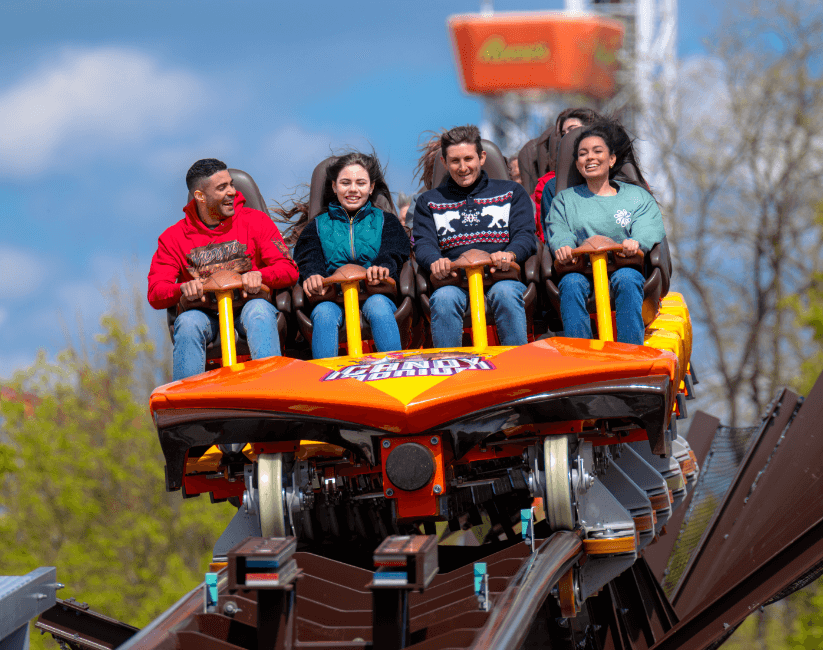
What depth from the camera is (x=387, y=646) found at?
255 centimetres

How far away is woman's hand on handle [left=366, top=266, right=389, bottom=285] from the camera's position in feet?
14.3

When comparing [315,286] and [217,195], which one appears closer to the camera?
[315,286]

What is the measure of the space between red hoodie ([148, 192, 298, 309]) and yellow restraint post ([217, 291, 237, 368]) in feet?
0.75

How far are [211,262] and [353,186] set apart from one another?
0.71 meters

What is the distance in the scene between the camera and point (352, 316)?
4367 millimetres

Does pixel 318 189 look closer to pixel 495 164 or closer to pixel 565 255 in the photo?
pixel 495 164

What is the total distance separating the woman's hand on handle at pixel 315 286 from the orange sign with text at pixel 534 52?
98.8ft

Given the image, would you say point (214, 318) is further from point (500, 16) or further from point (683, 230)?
point (500, 16)

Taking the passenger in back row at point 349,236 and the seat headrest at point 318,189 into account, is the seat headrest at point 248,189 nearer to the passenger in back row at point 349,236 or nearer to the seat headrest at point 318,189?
the seat headrest at point 318,189

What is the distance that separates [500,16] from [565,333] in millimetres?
31182

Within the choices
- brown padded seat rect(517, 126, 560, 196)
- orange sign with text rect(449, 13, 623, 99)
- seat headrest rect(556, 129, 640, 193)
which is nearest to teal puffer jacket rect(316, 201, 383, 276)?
seat headrest rect(556, 129, 640, 193)

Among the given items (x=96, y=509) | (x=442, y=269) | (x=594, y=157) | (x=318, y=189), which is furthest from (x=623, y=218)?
(x=96, y=509)

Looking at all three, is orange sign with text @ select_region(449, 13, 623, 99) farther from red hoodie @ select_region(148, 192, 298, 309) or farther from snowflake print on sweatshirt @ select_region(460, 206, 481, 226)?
red hoodie @ select_region(148, 192, 298, 309)

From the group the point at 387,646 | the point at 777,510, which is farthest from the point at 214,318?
the point at 777,510
